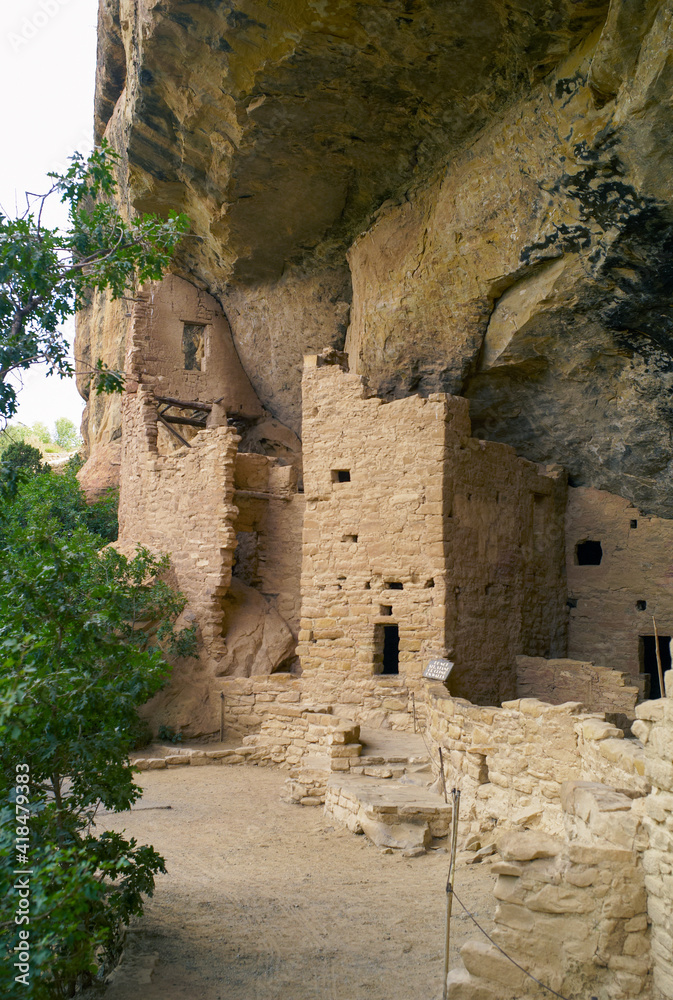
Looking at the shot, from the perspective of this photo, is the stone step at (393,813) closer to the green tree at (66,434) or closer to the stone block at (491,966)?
the stone block at (491,966)

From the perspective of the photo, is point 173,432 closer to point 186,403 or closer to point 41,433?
→ point 186,403

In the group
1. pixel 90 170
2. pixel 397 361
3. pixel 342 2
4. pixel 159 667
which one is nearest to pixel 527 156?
pixel 342 2

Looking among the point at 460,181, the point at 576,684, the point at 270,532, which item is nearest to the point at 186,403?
the point at 270,532

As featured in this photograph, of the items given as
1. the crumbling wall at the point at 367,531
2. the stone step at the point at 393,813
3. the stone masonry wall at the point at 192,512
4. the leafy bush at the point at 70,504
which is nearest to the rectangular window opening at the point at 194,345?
the stone masonry wall at the point at 192,512

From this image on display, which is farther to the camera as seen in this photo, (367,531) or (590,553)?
(590,553)

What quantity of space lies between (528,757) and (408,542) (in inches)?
174

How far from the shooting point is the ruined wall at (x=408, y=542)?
10711 millimetres

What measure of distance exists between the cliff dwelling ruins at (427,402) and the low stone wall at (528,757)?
0.09 feet

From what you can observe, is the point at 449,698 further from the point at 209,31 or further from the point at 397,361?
the point at 209,31

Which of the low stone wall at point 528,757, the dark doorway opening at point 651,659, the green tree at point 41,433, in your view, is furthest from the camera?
the green tree at point 41,433

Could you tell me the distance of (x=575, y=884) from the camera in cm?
443

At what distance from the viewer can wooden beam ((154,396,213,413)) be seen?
16.7 m

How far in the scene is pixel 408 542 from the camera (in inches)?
429

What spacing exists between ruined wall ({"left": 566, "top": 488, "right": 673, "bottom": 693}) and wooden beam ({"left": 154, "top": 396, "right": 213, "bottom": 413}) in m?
8.06
